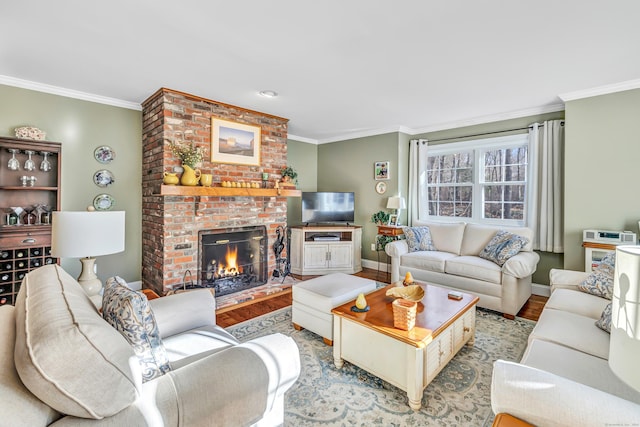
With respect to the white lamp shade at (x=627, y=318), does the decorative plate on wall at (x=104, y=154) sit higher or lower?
higher

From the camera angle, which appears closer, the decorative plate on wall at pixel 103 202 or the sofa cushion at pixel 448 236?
the decorative plate on wall at pixel 103 202

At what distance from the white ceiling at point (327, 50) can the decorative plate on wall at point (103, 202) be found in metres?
1.15

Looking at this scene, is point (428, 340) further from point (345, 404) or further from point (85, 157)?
point (85, 157)

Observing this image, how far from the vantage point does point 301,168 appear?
19.1 feet

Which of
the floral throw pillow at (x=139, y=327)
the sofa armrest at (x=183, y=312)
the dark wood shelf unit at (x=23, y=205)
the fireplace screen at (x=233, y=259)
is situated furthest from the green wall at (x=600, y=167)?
the dark wood shelf unit at (x=23, y=205)

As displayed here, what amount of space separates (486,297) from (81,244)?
372cm

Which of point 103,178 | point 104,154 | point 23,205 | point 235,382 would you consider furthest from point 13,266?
point 235,382

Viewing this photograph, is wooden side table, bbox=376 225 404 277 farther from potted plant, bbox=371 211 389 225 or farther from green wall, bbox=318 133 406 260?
→ green wall, bbox=318 133 406 260

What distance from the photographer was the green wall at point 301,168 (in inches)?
222

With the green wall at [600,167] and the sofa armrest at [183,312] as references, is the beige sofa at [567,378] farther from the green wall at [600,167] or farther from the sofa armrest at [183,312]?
the sofa armrest at [183,312]

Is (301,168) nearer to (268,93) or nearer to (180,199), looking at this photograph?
(268,93)

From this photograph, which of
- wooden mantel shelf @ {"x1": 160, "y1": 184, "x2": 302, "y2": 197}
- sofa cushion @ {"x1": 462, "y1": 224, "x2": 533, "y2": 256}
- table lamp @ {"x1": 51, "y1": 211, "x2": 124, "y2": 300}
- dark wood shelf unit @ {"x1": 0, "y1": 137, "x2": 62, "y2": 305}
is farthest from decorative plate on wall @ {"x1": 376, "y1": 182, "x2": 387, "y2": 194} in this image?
dark wood shelf unit @ {"x1": 0, "y1": 137, "x2": 62, "y2": 305}

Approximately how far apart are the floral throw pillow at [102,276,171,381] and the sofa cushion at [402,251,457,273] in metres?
3.28

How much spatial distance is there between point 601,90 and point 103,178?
A: 5.68 meters
